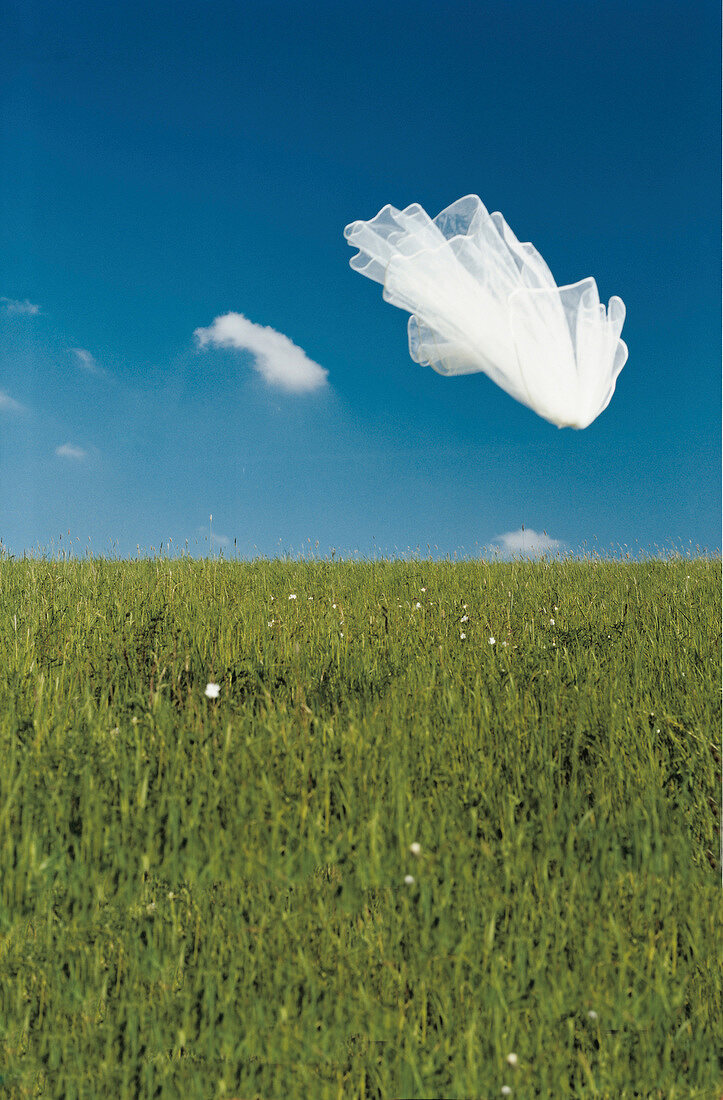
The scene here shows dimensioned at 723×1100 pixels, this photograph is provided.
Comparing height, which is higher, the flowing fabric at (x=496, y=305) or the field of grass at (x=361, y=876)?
the flowing fabric at (x=496, y=305)

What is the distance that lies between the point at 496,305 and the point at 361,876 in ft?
11.0

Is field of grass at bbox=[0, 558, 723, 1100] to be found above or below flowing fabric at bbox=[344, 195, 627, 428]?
below

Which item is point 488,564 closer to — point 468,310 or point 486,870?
point 468,310

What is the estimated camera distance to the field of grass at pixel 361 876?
77.5 inches

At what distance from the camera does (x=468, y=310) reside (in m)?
4.50

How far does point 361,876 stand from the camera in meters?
2.49

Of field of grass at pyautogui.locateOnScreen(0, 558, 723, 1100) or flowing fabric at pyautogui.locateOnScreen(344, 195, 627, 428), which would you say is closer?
field of grass at pyautogui.locateOnScreen(0, 558, 723, 1100)

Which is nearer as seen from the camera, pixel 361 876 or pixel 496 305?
pixel 361 876

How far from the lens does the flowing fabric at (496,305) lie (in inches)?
176

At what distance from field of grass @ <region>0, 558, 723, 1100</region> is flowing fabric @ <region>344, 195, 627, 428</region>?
5.38 ft

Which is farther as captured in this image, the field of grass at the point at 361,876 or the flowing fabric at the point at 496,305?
the flowing fabric at the point at 496,305

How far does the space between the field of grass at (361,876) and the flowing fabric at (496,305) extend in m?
1.64

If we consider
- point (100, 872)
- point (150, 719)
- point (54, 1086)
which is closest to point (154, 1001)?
point (54, 1086)

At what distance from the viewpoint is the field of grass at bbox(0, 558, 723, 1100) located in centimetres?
197
